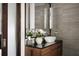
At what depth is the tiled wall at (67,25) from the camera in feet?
4.12

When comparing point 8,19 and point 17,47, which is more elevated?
point 8,19

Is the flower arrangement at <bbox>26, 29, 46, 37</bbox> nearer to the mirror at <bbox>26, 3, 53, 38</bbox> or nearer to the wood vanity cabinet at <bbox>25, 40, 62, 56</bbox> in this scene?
the mirror at <bbox>26, 3, 53, 38</bbox>

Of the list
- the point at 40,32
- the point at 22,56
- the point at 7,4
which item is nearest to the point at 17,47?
the point at 22,56

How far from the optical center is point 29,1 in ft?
4.15

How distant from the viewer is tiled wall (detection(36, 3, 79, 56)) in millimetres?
1257

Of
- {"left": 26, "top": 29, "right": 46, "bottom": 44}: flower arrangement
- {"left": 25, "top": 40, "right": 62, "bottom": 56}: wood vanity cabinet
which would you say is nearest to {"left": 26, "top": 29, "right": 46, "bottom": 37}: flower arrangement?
{"left": 26, "top": 29, "right": 46, "bottom": 44}: flower arrangement

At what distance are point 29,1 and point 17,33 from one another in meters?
0.36

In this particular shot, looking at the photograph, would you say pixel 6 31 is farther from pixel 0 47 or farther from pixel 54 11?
pixel 54 11

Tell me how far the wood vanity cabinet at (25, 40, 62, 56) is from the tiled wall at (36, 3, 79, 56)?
2.2 inches

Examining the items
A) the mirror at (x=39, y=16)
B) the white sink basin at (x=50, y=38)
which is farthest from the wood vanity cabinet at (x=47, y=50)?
the mirror at (x=39, y=16)

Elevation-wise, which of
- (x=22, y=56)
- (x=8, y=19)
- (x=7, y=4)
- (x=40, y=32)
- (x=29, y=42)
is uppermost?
(x=7, y=4)

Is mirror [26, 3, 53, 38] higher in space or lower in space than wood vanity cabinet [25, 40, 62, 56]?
higher

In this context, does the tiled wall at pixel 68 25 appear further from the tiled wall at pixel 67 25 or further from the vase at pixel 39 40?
the vase at pixel 39 40

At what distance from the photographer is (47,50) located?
127 centimetres
